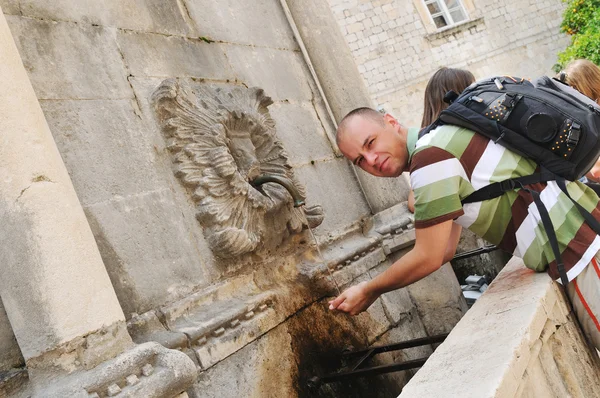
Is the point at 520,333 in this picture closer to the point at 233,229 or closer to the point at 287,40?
the point at 233,229

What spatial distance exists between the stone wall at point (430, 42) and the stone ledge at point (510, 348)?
1678 cm

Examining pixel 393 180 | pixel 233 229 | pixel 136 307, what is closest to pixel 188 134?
pixel 233 229

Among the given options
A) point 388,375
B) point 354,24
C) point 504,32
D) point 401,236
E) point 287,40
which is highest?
point 354,24

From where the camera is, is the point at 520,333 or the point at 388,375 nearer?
the point at 520,333

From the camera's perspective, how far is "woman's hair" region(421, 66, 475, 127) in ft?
11.9

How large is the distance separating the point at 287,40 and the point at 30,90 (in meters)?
2.74

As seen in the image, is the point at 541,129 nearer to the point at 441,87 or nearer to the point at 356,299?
the point at 356,299

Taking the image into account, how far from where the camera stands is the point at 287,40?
15.2ft

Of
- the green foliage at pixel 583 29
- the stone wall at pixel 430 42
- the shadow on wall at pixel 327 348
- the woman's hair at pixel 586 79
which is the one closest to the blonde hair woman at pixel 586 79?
the woman's hair at pixel 586 79

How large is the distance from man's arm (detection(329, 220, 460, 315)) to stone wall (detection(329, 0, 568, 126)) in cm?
1649

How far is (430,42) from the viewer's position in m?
19.3

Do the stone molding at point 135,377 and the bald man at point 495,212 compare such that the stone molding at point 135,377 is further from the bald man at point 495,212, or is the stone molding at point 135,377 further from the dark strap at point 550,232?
the dark strap at point 550,232

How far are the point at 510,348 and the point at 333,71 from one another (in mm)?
3232

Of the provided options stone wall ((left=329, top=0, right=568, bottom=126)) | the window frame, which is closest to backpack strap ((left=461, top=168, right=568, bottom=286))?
stone wall ((left=329, top=0, right=568, bottom=126))
